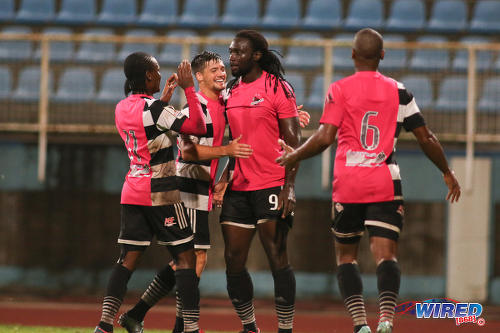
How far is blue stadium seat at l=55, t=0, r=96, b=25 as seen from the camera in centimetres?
1288

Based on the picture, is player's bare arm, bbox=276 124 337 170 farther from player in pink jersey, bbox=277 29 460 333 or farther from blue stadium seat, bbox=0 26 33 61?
blue stadium seat, bbox=0 26 33 61

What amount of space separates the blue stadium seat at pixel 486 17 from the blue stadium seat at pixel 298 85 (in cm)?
436

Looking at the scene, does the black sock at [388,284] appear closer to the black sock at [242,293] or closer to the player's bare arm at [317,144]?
the player's bare arm at [317,144]

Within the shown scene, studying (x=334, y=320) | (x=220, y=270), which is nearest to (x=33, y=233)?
(x=220, y=270)

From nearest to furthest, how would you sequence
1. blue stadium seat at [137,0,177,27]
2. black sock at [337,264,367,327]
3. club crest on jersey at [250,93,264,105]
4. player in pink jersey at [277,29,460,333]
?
player in pink jersey at [277,29,460,333] < black sock at [337,264,367,327] < club crest on jersey at [250,93,264,105] < blue stadium seat at [137,0,177,27]

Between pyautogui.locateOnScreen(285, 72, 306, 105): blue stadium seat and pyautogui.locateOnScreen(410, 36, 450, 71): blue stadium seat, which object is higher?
pyautogui.locateOnScreen(410, 36, 450, 71): blue stadium seat

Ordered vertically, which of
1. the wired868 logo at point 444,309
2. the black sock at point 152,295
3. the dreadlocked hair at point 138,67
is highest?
the dreadlocked hair at point 138,67

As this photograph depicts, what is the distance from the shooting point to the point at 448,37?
1262 cm

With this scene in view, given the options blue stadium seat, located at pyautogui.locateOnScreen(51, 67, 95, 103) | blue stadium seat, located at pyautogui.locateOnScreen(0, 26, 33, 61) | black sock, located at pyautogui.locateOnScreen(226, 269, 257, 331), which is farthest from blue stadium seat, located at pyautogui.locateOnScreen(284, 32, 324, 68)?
black sock, located at pyautogui.locateOnScreen(226, 269, 257, 331)

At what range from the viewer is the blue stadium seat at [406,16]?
499 inches

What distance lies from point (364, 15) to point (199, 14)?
9.29 feet

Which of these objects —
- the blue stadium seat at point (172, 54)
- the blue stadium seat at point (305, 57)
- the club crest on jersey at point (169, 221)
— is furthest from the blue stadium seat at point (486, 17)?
the club crest on jersey at point (169, 221)

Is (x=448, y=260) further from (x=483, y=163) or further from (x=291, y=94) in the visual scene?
(x=291, y=94)

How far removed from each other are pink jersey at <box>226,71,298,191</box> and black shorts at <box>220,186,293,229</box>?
50 mm
